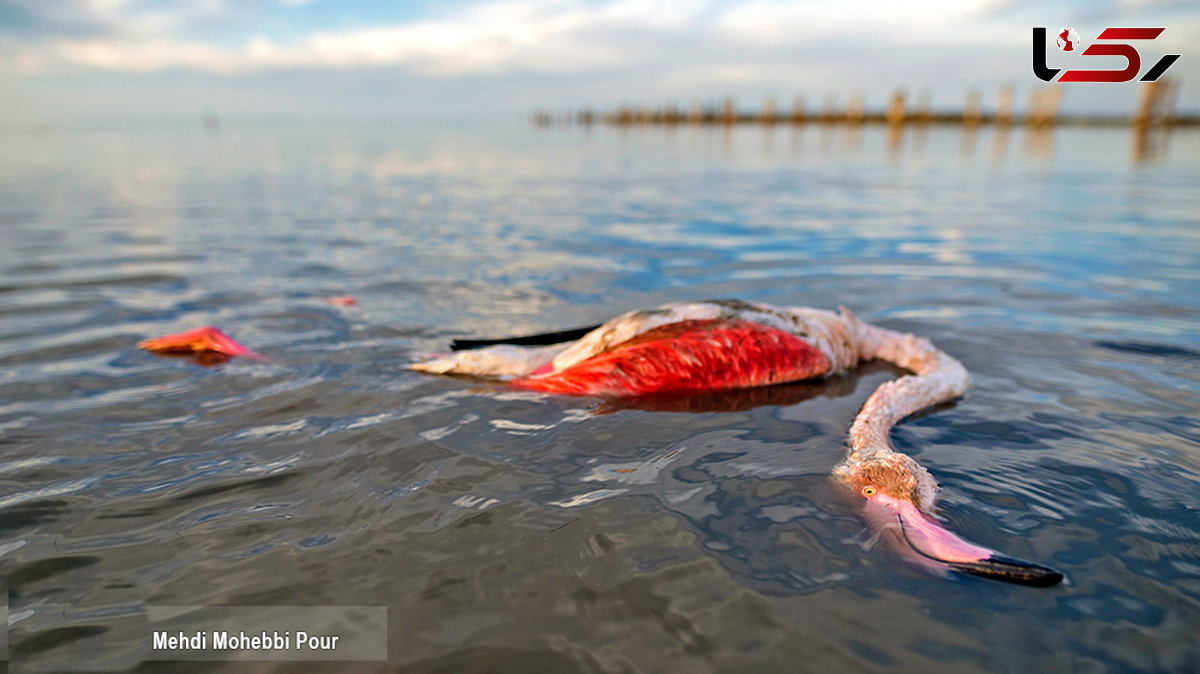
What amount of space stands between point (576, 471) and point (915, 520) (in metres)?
1.52

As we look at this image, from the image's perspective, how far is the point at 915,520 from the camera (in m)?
2.77

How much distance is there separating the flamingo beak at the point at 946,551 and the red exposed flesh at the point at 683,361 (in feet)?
5.11

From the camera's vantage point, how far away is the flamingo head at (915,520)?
8.09ft

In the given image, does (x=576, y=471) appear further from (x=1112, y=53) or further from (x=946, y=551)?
(x=1112, y=53)

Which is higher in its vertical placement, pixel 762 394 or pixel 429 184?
pixel 429 184

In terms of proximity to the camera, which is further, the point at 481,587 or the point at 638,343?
the point at 638,343

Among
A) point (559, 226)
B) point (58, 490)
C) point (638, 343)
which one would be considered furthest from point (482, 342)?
point (559, 226)

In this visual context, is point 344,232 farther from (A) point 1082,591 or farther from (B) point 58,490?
(A) point 1082,591

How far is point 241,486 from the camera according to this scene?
10.4ft

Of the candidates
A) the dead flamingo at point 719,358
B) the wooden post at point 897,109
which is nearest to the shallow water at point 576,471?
the dead flamingo at point 719,358

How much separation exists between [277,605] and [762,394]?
303cm

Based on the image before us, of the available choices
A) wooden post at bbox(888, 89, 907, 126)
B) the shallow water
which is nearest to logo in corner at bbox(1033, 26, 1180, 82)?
the shallow water

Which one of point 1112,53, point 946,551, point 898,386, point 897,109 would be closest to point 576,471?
point 946,551

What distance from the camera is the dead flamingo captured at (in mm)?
4234
